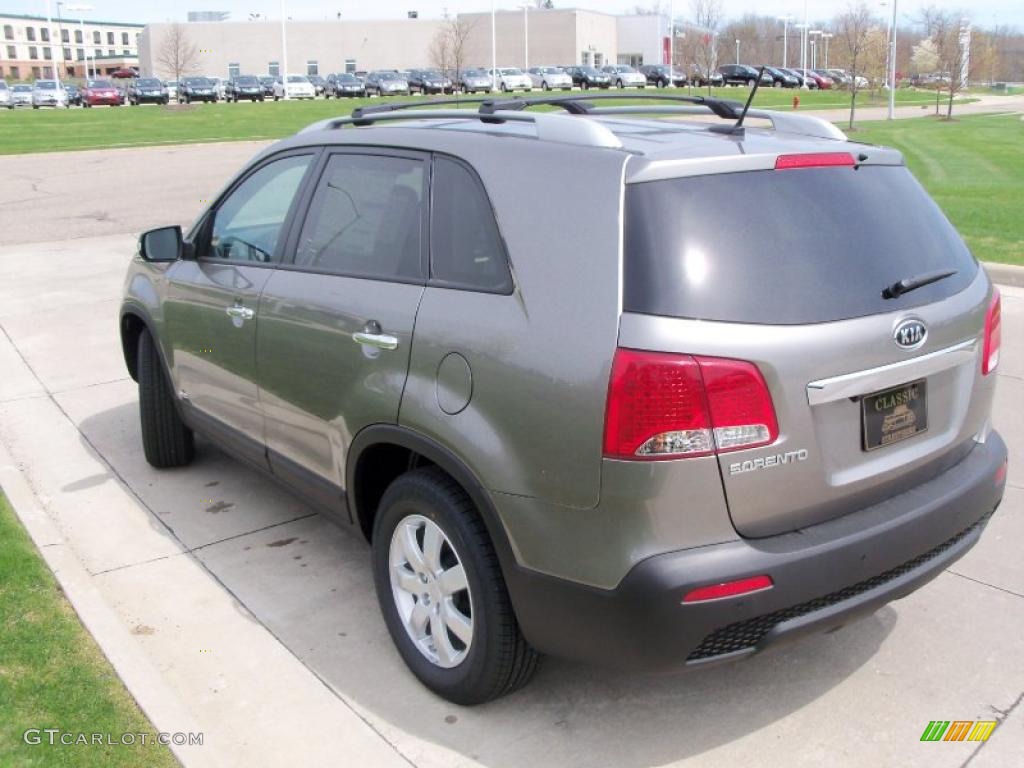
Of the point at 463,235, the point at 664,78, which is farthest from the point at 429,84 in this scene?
the point at 463,235

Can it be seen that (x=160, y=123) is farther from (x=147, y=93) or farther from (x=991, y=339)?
(x=991, y=339)

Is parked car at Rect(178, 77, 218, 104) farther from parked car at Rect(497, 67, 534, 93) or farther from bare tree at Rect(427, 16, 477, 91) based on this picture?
parked car at Rect(497, 67, 534, 93)

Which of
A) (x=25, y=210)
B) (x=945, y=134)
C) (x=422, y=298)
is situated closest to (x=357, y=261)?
(x=422, y=298)

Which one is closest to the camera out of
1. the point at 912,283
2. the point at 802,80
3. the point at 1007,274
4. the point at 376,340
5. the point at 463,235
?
the point at 912,283

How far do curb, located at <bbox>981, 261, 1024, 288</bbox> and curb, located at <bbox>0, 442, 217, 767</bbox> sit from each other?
806cm

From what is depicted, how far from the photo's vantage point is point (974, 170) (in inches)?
778

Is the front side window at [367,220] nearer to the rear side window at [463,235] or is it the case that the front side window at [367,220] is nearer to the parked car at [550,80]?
the rear side window at [463,235]

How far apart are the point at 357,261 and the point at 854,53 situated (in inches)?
1490

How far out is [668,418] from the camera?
269cm

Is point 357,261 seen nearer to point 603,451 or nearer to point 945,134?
point 603,451

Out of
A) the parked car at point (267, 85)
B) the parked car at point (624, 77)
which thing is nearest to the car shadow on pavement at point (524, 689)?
the parked car at point (267, 85)

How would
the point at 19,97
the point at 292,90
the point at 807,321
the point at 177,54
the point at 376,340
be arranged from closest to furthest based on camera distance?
the point at 807,321
the point at 376,340
the point at 19,97
the point at 292,90
the point at 177,54

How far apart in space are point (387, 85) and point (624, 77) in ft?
54.6

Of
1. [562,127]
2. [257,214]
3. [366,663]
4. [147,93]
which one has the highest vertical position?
[147,93]
